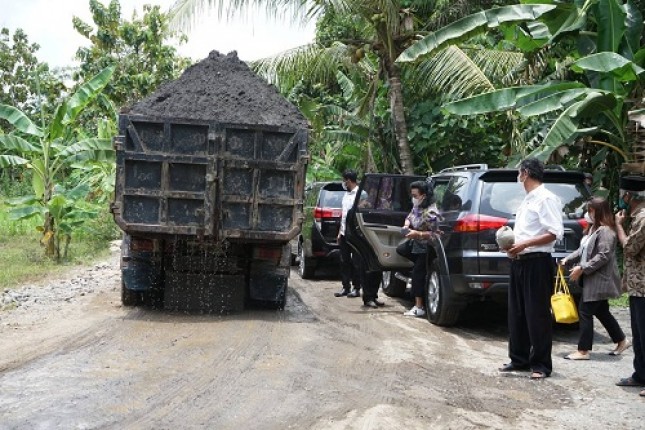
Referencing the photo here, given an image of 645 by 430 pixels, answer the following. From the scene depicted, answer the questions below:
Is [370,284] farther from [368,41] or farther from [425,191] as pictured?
[368,41]

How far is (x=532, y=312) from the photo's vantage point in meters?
7.22

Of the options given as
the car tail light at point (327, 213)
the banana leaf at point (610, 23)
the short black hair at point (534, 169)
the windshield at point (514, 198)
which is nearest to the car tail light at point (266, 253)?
the windshield at point (514, 198)

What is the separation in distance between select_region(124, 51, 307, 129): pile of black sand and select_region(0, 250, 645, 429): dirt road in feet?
7.80

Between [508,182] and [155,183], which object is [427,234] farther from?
[155,183]

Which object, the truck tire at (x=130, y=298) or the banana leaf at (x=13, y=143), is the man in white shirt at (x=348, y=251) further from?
the banana leaf at (x=13, y=143)

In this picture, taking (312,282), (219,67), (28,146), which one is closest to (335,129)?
(312,282)

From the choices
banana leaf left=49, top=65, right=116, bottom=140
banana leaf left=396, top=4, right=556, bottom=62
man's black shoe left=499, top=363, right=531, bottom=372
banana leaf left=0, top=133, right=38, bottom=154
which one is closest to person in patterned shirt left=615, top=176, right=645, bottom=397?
man's black shoe left=499, top=363, right=531, bottom=372

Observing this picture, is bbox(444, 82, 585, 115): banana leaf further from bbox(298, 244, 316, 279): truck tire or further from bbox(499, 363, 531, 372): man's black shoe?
bbox(499, 363, 531, 372): man's black shoe

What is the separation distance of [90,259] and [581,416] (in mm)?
12961

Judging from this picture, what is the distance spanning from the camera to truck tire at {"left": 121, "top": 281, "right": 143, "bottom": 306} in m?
10.6

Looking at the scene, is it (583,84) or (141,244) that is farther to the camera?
(583,84)

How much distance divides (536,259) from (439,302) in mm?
2765

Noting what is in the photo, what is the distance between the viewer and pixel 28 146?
15.0m

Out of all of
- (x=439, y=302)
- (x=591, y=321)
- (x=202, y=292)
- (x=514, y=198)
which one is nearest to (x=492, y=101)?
(x=514, y=198)
